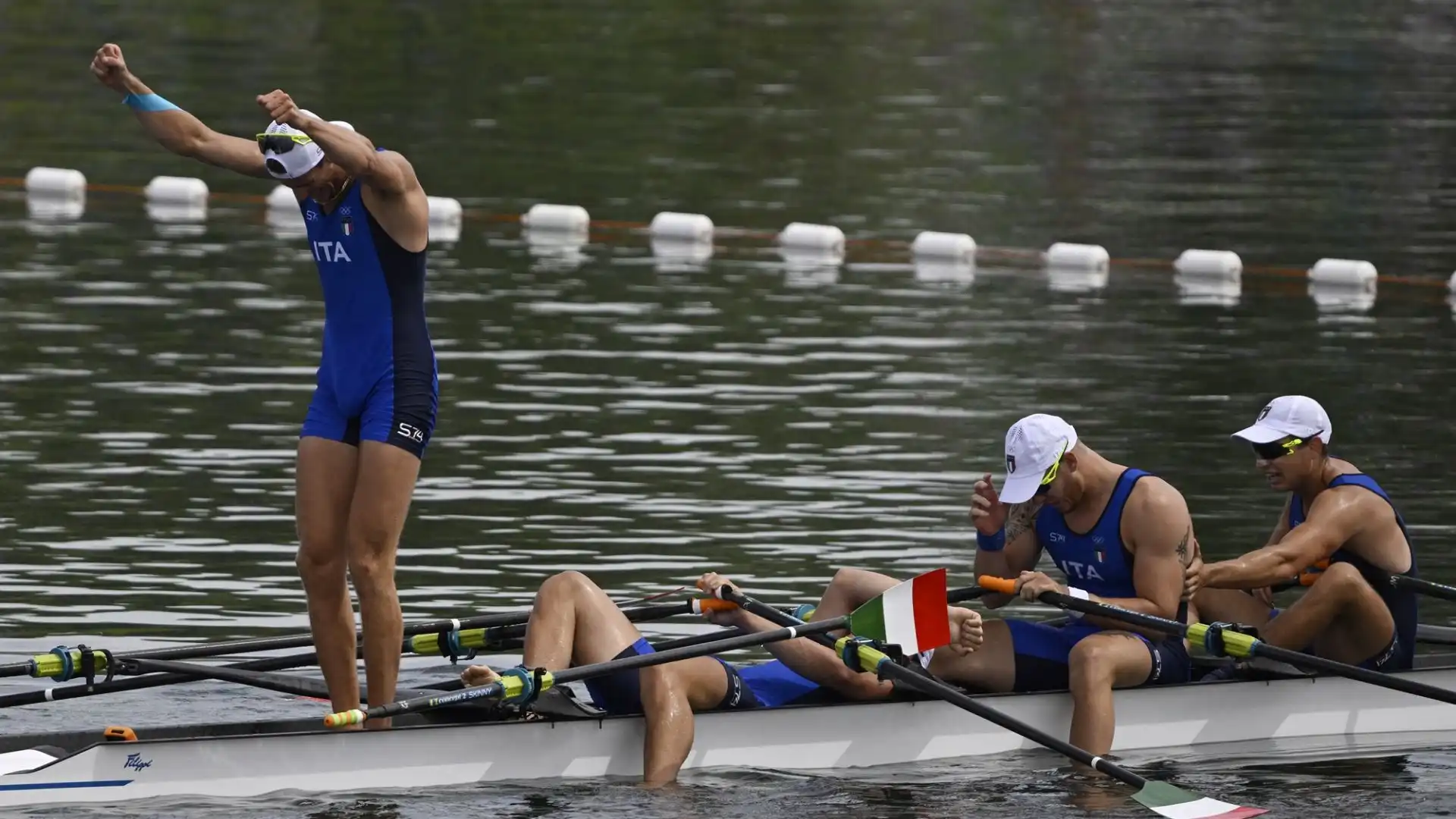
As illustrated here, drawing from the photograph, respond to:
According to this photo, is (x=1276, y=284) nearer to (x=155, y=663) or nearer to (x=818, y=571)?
(x=818, y=571)

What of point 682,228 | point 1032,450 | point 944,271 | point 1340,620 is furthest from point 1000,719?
point 682,228

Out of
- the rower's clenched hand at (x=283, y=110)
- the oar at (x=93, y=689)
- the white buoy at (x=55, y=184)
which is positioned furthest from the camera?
the white buoy at (x=55, y=184)

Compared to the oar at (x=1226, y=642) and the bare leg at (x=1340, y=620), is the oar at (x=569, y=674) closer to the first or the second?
the oar at (x=1226, y=642)

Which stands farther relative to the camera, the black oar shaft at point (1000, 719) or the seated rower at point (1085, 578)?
the seated rower at point (1085, 578)

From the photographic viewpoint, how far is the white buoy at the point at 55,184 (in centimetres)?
2481

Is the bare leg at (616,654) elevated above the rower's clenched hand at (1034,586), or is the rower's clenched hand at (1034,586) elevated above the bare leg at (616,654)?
the rower's clenched hand at (1034,586)

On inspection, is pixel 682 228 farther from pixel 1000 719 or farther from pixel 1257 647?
pixel 1000 719

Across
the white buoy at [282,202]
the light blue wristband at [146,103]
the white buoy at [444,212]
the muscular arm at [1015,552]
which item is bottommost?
the muscular arm at [1015,552]

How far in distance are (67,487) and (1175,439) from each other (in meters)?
7.08

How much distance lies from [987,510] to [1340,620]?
1.62 m

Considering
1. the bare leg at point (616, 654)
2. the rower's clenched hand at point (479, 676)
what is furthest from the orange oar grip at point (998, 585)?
the rower's clenched hand at point (479, 676)

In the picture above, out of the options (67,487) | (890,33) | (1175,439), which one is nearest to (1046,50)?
(890,33)

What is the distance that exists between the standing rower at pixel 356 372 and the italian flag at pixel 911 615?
6.24 feet

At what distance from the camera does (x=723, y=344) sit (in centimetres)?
1914
